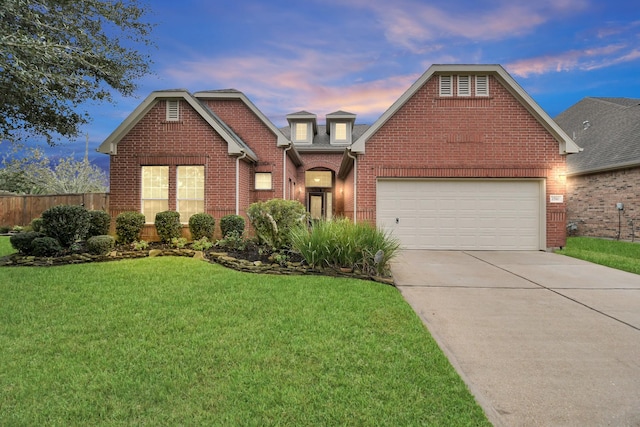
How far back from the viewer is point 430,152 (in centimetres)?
1120

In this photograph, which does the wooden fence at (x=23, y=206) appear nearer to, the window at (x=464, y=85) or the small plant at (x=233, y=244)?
the small plant at (x=233, y=244)

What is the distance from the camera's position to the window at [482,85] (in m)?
11.2

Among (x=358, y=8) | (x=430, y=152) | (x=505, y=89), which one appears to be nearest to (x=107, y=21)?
(x=358, y=8)

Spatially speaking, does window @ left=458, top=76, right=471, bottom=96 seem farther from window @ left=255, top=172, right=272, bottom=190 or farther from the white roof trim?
window @ left=255, top=172, right=272, bottom=190

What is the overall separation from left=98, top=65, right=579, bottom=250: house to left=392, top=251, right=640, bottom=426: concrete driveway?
3.51 metres

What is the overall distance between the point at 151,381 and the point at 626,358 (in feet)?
15.2

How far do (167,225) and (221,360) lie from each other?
793 cm

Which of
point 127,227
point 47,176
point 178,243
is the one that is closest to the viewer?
point 127,227

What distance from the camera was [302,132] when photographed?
2070 cm

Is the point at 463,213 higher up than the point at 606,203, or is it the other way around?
the point at 606,203

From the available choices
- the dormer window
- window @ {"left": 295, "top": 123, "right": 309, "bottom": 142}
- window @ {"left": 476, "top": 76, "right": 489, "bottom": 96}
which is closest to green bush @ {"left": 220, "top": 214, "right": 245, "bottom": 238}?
window @ {"left": 476, "top": 76, "right": 489, "bottom": 96}

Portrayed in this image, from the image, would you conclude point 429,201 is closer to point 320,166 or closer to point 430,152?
point 430,152

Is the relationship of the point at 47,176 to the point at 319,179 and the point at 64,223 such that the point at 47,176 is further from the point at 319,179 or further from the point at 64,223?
the point at 64,223

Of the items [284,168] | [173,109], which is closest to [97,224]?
[173,109]
